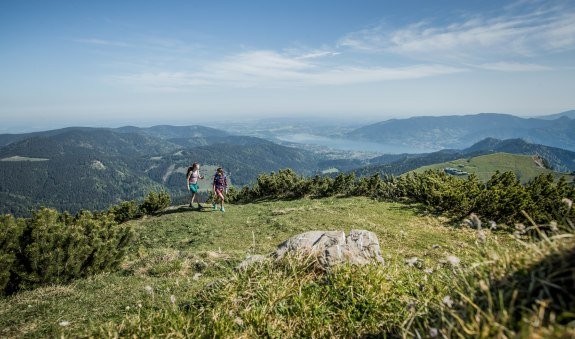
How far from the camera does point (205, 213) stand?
26.1 meters

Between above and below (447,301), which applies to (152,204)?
below

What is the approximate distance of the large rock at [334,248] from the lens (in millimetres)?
7227

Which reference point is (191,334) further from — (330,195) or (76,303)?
(330,195)

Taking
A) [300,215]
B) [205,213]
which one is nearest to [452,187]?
[300,215]

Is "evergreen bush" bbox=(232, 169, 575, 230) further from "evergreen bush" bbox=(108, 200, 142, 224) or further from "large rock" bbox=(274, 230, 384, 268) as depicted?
"evergreen bush" bbox=(108, 200, 142, 224)

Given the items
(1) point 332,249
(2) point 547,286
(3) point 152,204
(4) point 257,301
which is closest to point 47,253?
(4) point 257,301

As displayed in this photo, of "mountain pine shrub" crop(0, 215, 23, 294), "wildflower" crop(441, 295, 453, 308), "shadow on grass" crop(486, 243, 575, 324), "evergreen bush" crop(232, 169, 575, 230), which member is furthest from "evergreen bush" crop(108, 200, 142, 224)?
"shadow on grass" crop(486, 243, 575, 324)

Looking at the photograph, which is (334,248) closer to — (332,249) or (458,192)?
(332,249)

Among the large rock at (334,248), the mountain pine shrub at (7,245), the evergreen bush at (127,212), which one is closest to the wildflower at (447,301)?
the large rock at (334,248)

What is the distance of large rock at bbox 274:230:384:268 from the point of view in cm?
723

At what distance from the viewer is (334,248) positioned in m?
7.45

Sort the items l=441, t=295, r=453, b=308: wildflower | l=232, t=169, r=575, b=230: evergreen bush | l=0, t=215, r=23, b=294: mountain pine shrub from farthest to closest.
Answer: l=232, t=169, r=575, b=230: evergreen bush
l=0, t=215, r=23, b=294: mountain pine shrub
l=441, t=295, r=453, b=308: wildflower

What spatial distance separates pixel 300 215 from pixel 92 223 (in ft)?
43.7

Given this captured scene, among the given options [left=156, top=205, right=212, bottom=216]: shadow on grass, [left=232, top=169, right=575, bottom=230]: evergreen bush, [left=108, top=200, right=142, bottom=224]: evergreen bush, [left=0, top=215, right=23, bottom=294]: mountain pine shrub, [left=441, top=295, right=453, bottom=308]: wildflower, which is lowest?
[left=108, top=200, right=142, bottom=224]: evergreen bush
